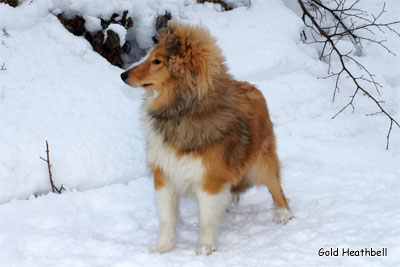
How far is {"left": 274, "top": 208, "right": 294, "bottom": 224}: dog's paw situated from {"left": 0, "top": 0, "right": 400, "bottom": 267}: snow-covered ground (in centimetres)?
7

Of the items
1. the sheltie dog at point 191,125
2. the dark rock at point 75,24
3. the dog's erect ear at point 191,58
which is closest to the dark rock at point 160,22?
the dark rock at point 75,24

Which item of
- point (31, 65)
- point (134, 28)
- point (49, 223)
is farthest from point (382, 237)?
point (134, 28)

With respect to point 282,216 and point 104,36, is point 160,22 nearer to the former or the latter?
point 104,36

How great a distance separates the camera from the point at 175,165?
129 inches

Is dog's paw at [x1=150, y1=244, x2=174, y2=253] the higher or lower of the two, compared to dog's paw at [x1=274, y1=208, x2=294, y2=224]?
higher

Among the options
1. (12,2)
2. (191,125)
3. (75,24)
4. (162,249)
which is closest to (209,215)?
(162,249)

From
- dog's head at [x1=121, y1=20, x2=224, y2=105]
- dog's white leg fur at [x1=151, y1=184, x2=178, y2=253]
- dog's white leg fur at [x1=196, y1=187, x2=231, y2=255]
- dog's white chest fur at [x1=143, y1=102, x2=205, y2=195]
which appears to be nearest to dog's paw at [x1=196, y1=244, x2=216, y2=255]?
dog's white leg fur at [x1=196, y1=187, x2=231, y2=255]

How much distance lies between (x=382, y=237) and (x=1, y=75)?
3.89m

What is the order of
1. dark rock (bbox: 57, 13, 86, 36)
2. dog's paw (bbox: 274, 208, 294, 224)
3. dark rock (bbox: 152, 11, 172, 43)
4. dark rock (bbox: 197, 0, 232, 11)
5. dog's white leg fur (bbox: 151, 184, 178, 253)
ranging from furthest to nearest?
dark rock (bbox: 197, 0, 232, 11), dark rock (bbox: 152, 11, 172, 43), dark rock (bbox: 57, 13, 86, 36), dog's paw (bbox: 274, 208, 294, 224), dog's white leg fur (bbox: 151, 184, 178, 253)

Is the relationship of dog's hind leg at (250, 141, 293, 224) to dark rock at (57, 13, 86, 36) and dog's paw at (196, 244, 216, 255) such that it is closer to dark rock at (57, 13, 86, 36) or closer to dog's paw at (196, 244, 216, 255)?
dog's paw at (196, 244, 216, 255)

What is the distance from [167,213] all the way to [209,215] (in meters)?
0.32

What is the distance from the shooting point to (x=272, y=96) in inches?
230

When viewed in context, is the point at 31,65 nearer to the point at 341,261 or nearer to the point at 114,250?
the point at 114,250

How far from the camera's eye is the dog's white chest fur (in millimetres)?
3260
